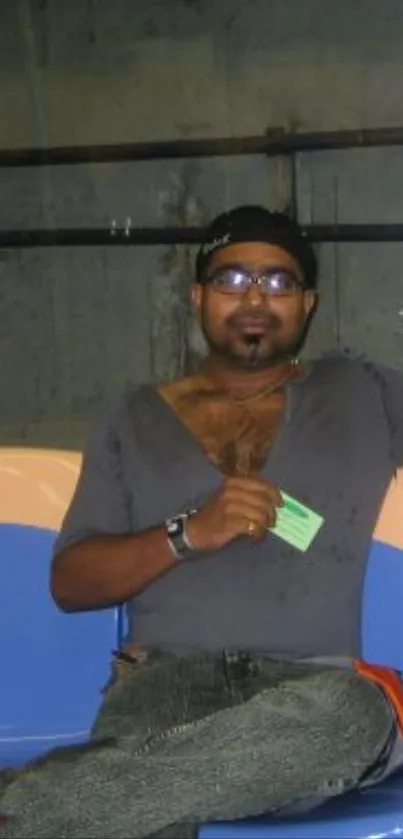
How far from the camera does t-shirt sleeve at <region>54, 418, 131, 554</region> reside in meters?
1.63

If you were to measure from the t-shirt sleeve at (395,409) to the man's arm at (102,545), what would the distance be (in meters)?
0.34

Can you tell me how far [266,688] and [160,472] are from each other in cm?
33

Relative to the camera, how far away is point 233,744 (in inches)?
51.2

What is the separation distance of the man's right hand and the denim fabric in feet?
0.68

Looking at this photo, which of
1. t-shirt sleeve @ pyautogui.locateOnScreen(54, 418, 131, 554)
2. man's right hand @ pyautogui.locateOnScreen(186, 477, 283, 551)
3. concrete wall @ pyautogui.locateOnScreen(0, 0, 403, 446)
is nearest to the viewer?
man's right hand @ pyautogui.locateOnScreen(186, 477, 283, 551)

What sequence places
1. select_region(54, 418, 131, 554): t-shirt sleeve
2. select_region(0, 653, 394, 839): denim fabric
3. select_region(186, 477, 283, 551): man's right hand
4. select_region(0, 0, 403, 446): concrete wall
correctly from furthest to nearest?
select_region(0, 0, 403, 446): concrete wall → select_region(54, 418, 131, 554): t-shirt sleeve → select_region(186, 477, 283, 551): man's right hand → select_region(0, 653, 394, 839): denim fabric

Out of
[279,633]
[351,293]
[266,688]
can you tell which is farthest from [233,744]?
[351,293]

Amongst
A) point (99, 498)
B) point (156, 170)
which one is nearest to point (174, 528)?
point (99, 498)

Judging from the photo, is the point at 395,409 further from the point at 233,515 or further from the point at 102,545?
the point at 102,545

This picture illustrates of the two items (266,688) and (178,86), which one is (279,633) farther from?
(178,86)

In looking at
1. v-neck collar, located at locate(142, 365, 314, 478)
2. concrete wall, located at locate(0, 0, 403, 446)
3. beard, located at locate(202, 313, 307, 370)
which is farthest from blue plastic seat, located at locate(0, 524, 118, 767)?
concrete wall, located at locate(0, 0, 403, 446)

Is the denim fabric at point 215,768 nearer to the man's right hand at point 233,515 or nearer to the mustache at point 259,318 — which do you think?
the man's right hand at point 233,515

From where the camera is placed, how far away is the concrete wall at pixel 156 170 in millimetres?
2746

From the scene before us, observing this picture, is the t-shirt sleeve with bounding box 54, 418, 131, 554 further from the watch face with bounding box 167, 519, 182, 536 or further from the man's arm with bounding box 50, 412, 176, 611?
the watch face with bounding box 167, 519, 182, 536
